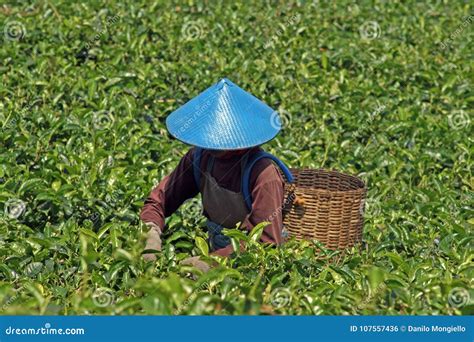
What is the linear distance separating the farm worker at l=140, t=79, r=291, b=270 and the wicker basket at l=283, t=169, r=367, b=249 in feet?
0.96

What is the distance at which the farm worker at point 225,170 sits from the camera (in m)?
4.56

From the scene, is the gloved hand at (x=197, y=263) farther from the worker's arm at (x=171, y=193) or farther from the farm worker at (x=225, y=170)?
the worker's arm at (x=171, y=193)

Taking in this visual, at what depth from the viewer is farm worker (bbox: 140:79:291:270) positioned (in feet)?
15.0

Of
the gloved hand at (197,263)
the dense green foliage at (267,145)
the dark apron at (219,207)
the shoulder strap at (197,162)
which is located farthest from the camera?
the shoulder strap at (197,162)

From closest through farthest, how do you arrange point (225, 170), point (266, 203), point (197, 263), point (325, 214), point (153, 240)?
point (197, 263), point (266, 203), point (153, 240), point (225, 170), point (325, 214)

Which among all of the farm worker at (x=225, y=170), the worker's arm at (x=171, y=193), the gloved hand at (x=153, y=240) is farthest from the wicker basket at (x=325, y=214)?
the gloved hand at (x=153, y=240)

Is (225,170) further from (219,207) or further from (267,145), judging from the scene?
(267,145)

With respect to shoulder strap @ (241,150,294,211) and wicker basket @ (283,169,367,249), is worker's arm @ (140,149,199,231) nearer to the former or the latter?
shoulder strap @ (241,150,294,211)

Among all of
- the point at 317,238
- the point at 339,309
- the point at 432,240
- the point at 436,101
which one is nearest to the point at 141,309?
the point at 339,309

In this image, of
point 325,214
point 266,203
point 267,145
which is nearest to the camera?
point 266,203

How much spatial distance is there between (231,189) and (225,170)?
0.33ft

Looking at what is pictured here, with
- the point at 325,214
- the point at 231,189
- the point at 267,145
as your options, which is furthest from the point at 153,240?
the point at 267,145

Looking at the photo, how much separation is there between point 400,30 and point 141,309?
8654 mm

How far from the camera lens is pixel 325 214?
5195mm
